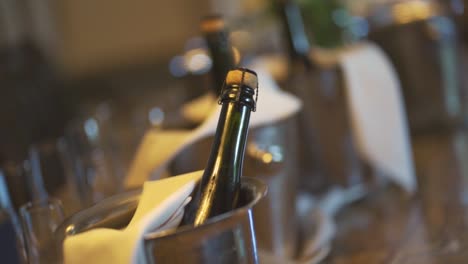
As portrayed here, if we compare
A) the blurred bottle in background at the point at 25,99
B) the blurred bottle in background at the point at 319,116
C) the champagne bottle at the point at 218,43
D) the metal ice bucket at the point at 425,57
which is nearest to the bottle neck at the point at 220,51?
the champagne bottle at the point at 218,43

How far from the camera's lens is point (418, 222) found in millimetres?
629

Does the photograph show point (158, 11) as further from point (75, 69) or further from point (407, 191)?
point (407, 191)

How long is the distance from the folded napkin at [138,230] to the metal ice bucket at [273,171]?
0.13m

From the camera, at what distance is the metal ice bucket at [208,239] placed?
A: 1.04 ft

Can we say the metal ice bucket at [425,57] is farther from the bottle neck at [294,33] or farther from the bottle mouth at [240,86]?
the bottle mouth at [240,86]

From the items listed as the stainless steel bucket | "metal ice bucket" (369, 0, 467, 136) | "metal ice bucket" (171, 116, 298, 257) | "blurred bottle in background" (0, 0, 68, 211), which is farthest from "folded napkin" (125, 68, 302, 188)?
"blurred bottle in background" (0, 0, 68, 211)

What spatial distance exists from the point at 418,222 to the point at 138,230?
1.26 feet

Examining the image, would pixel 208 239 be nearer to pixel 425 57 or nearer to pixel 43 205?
pixel 43 205

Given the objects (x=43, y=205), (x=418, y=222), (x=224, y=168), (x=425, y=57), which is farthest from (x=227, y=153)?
(x=425, y=57)

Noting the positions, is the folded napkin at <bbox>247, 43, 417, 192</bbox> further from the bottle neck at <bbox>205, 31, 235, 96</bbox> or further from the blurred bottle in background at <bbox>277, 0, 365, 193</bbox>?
the bottle neck at <bbox>205, 31, 235, 96</bbox>

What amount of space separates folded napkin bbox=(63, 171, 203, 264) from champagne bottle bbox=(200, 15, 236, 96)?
0.72ft

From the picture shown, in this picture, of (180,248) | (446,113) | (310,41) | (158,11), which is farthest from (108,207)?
(158,11)

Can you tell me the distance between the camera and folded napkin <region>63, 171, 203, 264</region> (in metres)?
0.32

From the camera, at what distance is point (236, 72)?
1.14 ft
